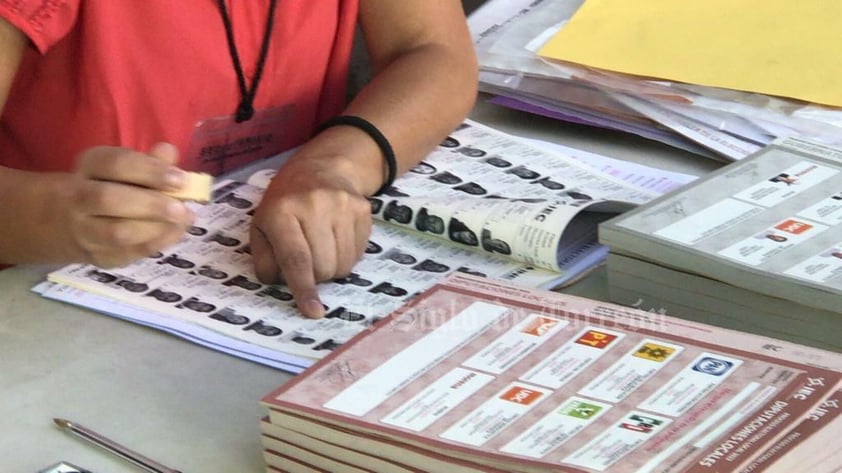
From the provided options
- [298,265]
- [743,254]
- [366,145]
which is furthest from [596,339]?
[366,145]

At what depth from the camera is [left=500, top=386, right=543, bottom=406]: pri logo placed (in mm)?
563

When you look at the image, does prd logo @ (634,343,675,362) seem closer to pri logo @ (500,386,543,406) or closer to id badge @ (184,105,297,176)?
pri logo @ (500,386,543,406)

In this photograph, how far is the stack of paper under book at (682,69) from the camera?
102 cm

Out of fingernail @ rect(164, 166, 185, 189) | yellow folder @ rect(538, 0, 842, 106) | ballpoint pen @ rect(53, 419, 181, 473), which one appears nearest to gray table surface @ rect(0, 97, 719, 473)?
ballpoint pen @ rect(53, 419, 181, 473)

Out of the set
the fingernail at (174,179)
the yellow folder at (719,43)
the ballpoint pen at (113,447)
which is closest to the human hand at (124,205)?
the fingernail at (174,179)

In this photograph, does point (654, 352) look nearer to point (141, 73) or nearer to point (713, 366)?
point (713, 366)

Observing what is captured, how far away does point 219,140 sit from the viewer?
1080mm

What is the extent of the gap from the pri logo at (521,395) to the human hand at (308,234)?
23cm

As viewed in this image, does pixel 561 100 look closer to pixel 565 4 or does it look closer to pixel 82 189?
pixel 565 4

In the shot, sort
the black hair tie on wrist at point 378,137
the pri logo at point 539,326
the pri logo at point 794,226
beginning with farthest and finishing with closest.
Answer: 1. the black hair tie on wrist at point 378,137
2. the pri logo at point 794,226
3. the pri logo at point 539,326

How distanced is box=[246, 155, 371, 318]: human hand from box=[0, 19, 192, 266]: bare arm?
0.09 metres

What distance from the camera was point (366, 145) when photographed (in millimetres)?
953

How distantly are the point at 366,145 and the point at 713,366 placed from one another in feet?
1.45

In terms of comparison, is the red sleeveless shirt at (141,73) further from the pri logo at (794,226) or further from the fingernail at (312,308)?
the pri logo at (794,226)
